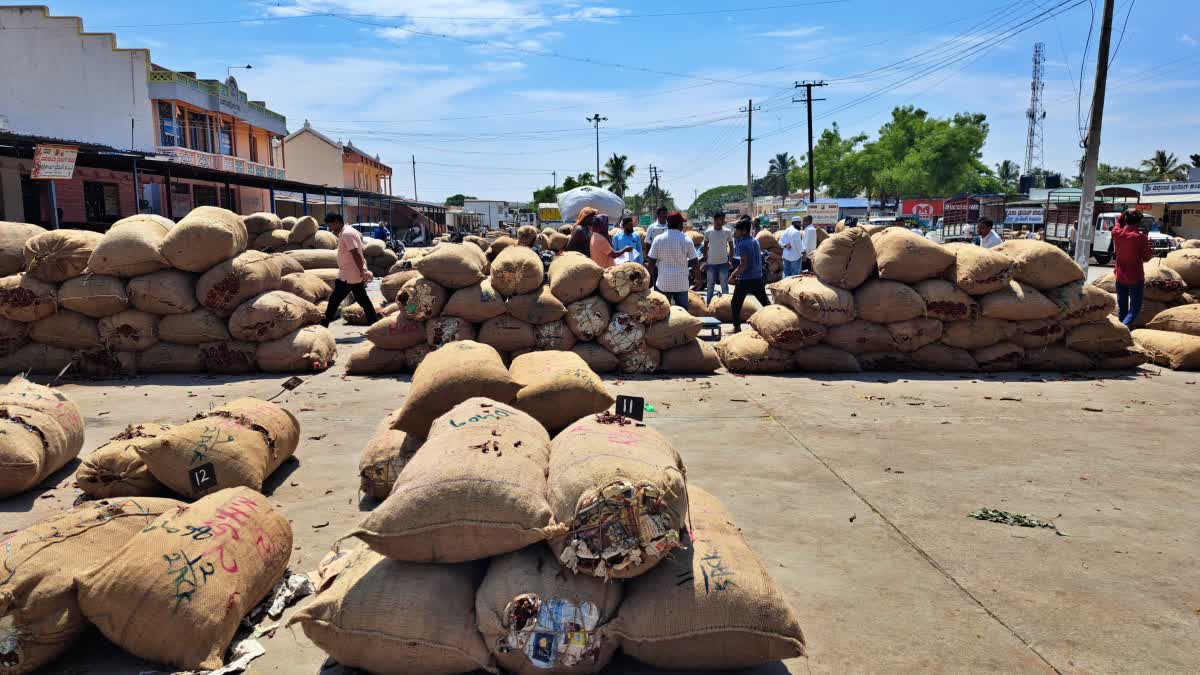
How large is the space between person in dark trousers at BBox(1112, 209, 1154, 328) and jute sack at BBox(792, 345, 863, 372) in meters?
3.84

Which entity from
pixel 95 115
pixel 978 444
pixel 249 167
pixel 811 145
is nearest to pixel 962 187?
pixel 811 145

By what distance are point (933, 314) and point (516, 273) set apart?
453 centimetres

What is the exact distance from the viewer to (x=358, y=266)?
973 cm

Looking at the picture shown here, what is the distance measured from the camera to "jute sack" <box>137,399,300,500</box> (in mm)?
3760

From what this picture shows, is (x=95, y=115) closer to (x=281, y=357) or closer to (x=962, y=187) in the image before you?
(x=281, y=357)

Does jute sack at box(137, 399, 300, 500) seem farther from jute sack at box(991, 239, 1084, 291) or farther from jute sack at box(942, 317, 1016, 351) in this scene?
jute sack at box(991, 239, 1084, 291)

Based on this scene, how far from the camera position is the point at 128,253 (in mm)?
7402

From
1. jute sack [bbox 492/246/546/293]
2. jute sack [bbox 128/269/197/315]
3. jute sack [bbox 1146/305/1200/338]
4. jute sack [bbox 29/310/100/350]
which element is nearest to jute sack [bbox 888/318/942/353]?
jute sack [bbox 1146/305/1200/338]

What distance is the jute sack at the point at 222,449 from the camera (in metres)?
3.76

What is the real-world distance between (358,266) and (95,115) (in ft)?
84.0

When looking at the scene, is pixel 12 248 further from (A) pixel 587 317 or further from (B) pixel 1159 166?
(B) pixel 1159 166

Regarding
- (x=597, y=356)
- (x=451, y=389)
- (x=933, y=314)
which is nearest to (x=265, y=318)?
(x=597, y=356)

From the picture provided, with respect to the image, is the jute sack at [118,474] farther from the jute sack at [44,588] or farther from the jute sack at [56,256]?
the jute sack at [56,256]

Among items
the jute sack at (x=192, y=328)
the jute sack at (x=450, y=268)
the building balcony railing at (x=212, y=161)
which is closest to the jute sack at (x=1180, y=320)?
the jute sack at (x=450, y=268)
